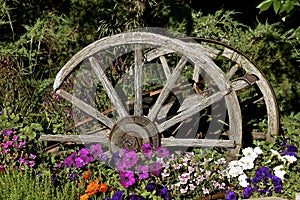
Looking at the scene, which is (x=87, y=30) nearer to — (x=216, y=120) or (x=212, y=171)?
(x=216, y=120)

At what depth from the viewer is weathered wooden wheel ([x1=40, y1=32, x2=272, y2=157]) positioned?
419cm

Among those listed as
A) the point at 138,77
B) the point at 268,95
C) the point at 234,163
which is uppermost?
the point at 138,77

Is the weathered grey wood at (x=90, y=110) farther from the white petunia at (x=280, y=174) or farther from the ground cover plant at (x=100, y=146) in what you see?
the white petunia at (x=280, y=174)

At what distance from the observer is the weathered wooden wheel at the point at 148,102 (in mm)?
4191

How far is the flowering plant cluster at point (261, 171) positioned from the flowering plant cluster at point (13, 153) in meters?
1.58

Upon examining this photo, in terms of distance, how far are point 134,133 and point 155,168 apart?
0.44 metres

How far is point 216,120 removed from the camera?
15.8ft

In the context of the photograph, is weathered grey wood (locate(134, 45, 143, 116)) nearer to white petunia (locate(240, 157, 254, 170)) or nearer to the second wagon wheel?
the second wagon wheel

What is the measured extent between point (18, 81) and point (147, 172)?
195 cm

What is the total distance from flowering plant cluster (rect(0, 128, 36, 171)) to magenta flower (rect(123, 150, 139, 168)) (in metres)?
0.78

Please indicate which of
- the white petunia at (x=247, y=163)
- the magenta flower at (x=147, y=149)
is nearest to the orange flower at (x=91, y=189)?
the magenta flower at (x=147, y=149)

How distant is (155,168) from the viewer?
401cm

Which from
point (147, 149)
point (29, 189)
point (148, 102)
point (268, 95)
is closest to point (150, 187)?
point (147, 149)

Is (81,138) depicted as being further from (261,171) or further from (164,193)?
(261,171)
